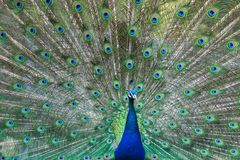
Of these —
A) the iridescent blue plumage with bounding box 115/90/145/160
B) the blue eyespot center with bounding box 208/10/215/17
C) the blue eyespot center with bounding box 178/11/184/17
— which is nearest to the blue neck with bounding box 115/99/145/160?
the iridescent blue plumage with bounding box 115/90/145/160

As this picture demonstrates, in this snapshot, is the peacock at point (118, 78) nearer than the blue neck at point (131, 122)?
No

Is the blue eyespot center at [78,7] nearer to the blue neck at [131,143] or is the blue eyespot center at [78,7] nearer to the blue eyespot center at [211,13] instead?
the blue neck at [131,143]

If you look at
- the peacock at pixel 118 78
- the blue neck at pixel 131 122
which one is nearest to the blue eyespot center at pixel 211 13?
the peacock at pixel 118 78

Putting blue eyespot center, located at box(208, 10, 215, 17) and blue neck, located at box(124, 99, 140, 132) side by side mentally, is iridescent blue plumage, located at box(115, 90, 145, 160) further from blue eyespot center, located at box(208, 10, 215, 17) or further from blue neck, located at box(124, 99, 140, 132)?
blue eyespot center, located at box(208, 10, 215, 17)

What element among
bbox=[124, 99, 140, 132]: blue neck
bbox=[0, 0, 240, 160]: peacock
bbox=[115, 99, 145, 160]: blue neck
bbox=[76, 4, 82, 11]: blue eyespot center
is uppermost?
bbox=[76, 4, 82, 11]: blue eyespot center

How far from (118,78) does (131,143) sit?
0.58 m

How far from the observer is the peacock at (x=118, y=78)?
3.18 meters

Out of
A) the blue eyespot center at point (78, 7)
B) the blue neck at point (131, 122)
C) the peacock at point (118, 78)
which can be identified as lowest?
the blue neck at point (131, 122)

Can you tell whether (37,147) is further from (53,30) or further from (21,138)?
(53,30)

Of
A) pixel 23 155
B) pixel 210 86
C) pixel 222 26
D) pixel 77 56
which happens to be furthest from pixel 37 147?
pixel 222 26

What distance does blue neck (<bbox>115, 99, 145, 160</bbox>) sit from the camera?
9.88ft

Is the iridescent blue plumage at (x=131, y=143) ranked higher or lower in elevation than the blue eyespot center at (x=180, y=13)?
lower

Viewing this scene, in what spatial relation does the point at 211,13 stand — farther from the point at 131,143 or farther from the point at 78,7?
the point at 131,143

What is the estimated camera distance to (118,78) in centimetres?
335
